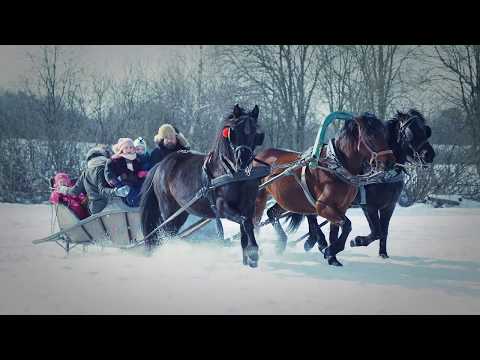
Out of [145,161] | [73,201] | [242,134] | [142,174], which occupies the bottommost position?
[73,201]

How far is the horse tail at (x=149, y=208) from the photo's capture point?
5203mm

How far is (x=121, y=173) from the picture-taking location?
209 inches

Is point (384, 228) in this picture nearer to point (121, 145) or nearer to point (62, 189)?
point (121, 145)

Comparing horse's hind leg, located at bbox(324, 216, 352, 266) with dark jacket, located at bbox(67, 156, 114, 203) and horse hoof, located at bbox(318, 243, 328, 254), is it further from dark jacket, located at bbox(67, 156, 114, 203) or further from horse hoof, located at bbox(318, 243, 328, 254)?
dark jacket, located at bbox(67, 156, 114, 203)

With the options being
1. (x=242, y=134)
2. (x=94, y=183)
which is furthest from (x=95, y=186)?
(x=242, y=134)

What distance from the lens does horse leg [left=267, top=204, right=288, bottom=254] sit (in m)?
5.34

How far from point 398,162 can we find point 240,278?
6.61 ft

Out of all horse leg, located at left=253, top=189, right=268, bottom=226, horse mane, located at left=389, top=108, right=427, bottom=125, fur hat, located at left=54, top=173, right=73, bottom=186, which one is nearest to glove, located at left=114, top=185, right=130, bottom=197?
fur hat, located at left=54, top=173, right=73, bottom=186

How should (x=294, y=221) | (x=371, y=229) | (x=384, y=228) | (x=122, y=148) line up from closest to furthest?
(x=371, y=229) → (x=384, y=228) → (x=122, y=148) → (x=294, y=221)

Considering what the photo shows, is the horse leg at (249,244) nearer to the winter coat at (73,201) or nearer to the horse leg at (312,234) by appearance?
the horse leg at (312,234)

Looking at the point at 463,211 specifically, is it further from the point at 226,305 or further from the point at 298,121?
the point at 226,305

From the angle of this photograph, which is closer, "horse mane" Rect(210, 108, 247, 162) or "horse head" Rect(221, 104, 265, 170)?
"horse head" Rect(221, 104, 265, 170)

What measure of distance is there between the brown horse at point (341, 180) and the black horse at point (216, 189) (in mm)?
742

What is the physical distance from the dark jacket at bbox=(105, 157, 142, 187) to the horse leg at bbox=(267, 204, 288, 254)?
1.62m
